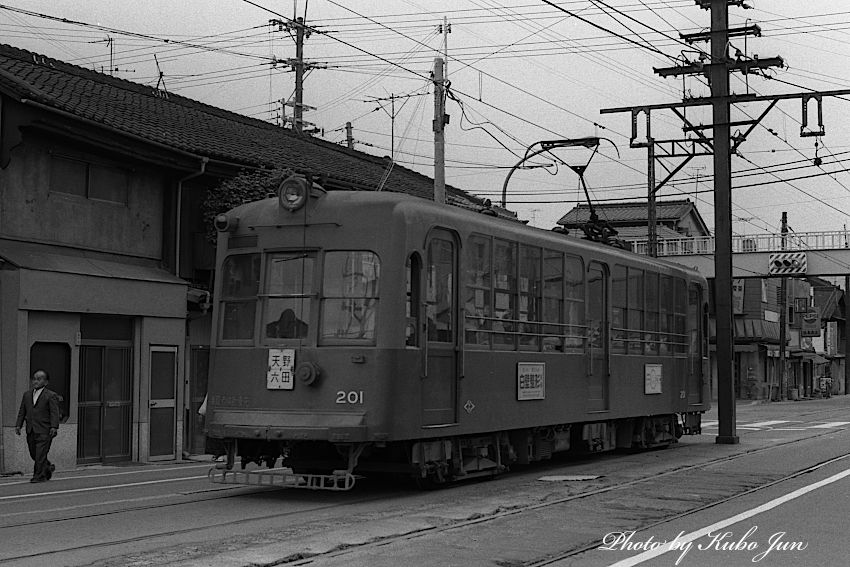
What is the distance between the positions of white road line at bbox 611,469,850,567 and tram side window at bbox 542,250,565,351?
3.71 meters

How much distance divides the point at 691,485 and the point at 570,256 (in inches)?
143

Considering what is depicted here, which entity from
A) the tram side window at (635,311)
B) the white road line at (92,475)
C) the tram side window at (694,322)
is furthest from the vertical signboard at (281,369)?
the tram side window at (694,322)

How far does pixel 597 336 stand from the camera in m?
17.5

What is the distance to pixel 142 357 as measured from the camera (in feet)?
64.5

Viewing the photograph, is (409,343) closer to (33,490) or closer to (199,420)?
(33,490)

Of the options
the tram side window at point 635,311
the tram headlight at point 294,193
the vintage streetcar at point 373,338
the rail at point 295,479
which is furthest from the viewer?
the tram side window at point 635,311

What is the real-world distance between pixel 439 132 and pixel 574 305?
7.44 m

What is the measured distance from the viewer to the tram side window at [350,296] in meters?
12.5

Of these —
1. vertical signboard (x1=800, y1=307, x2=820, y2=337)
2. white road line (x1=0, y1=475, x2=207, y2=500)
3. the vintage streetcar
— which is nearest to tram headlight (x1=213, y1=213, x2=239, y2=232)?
the vintage streetcar

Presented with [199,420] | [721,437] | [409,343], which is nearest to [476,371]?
[409,343]

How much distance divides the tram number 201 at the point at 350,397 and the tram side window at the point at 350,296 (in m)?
0.58

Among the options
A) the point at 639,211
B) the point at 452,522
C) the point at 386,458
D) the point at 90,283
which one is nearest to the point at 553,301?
the point at 386,458

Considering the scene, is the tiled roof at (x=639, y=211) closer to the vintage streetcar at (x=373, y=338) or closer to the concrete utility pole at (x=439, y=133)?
the concrete utility pole at (x=439, y=133)

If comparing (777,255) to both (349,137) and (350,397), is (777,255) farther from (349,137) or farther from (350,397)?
(350,397)
